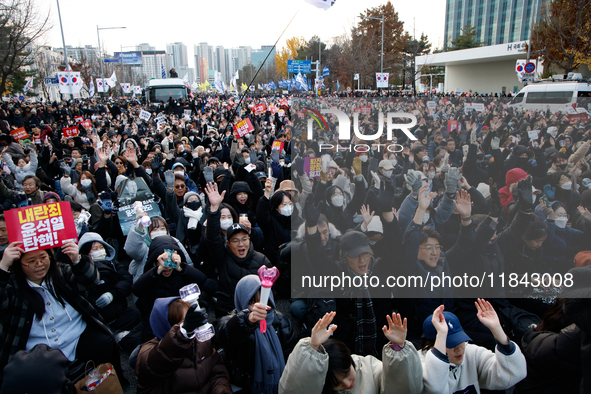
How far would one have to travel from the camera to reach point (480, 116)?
1542cm

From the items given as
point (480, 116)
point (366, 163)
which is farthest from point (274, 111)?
point (366, 163)

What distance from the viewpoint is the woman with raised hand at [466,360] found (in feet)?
7.10

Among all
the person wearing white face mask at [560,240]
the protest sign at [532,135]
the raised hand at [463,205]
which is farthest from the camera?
the protest sign at [532,135]

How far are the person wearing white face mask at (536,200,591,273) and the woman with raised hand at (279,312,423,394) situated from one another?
2.46 meters

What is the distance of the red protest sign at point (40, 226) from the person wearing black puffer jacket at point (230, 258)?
4.01 ft

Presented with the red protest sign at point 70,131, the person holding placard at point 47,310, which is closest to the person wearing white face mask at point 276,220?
the person holding placard at point 47,310

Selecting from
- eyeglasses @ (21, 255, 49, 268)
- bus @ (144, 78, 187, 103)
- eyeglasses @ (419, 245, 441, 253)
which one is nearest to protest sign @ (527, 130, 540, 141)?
eyeglasses @ (419, 245, 441, 253)

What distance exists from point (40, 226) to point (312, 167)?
427 centimetres

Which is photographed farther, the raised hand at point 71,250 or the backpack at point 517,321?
the backpack at point 517,321

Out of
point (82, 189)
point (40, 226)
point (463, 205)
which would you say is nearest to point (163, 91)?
point (82, 189)

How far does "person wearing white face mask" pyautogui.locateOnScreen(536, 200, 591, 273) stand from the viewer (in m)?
3.80

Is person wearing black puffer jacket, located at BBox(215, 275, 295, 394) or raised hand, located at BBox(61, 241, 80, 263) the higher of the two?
raised hand, located at BBox(61, 241, 80, 263)

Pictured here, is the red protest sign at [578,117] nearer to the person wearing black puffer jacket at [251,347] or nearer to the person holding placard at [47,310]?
the person wearing black puffer jacket at [251,347]

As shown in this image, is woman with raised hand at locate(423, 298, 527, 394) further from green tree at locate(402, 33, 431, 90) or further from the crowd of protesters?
green tree at locate(402, 33, 431, 90)
